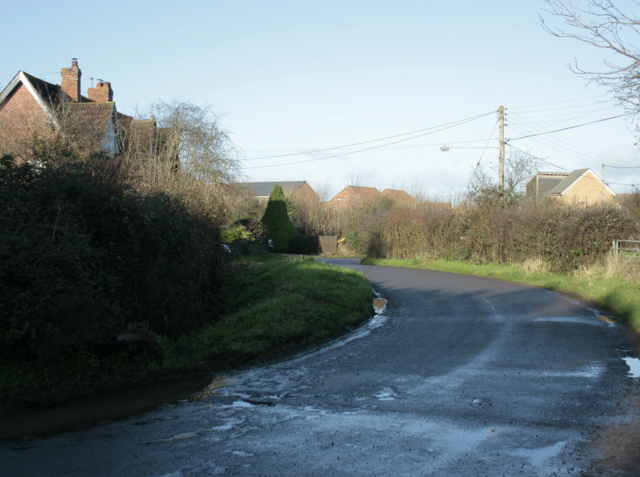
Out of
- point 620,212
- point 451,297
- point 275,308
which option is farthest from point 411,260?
point 275,308

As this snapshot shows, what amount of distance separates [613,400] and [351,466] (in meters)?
3.75

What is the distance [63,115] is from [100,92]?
14.2 metres

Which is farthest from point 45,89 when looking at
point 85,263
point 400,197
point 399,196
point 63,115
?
point 399,196

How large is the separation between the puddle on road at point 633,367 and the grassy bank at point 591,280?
2.91 meters

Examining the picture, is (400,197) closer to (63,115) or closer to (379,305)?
(63,115)

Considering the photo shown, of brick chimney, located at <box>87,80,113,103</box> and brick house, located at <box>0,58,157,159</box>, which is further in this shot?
brick chimney, located at <box>87,80,113,103</box>

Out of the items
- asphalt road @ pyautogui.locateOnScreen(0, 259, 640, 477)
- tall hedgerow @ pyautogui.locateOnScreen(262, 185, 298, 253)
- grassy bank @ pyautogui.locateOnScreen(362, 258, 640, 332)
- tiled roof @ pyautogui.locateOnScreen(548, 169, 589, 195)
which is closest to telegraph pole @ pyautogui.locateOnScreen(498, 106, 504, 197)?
grassy bank @ pyautogui.locateOnScreen(362, 258, 640, 332)

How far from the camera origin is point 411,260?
34.7 metres

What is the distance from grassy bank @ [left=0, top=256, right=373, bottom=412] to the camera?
7.13 m

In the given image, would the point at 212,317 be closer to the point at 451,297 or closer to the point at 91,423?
the point at 91,423

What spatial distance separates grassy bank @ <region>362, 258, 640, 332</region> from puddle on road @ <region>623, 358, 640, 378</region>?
2.91 metres

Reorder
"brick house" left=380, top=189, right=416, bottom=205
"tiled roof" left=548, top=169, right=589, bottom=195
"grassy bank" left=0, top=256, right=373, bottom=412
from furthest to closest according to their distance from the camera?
"tiled roof" left=548, top=169, right=589, bottom=195 → "brick house" left=380, top=189, right=416, bottom=205 → "grassy bank" left=0, top=256, right=373, bottom=412

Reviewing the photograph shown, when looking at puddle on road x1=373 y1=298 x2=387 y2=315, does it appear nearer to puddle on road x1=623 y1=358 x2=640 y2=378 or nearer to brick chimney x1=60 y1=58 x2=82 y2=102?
puddle on road x1=623 y1=358 x2=640 y2=378

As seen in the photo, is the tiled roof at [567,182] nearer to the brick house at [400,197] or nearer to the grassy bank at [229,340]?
the brick house at [400,197]
